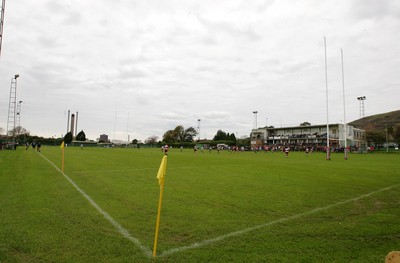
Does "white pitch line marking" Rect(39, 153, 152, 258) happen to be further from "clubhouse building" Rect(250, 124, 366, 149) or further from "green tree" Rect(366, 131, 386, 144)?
"green tree" Rect(366, 131, 386, 144)

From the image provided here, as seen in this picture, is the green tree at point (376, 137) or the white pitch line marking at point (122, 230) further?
the green tree at point (376, 137)

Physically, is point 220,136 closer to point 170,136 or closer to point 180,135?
point 180,135

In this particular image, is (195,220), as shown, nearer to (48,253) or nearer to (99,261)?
(99,261)

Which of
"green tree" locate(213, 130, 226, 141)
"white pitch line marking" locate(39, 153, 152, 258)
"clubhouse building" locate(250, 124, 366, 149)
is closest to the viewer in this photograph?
"white pitch line marking" locate(39, 153, 152, 258)

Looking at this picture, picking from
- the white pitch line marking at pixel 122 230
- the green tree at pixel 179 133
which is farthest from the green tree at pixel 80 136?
the white pitch line marking at pixel 122 230

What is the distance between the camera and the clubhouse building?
85.8 meters

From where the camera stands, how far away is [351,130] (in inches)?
3462

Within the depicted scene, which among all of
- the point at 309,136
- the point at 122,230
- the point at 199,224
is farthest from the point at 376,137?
the point at 122,230

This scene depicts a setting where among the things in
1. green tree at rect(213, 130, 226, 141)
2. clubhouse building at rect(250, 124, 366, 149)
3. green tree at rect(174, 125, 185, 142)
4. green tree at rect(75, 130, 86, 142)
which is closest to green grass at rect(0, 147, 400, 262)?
clubhouse building at rect(250, 124, 366, 149)

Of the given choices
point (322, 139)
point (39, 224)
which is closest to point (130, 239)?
point (39, 224)

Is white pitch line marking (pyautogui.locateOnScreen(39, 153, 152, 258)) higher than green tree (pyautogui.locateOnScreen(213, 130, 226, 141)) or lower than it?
lower

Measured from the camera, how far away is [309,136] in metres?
93.6

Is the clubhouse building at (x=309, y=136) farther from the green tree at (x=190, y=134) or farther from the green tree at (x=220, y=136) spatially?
the green tree at (x=190, y=134)

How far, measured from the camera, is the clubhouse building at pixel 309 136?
281 feet
